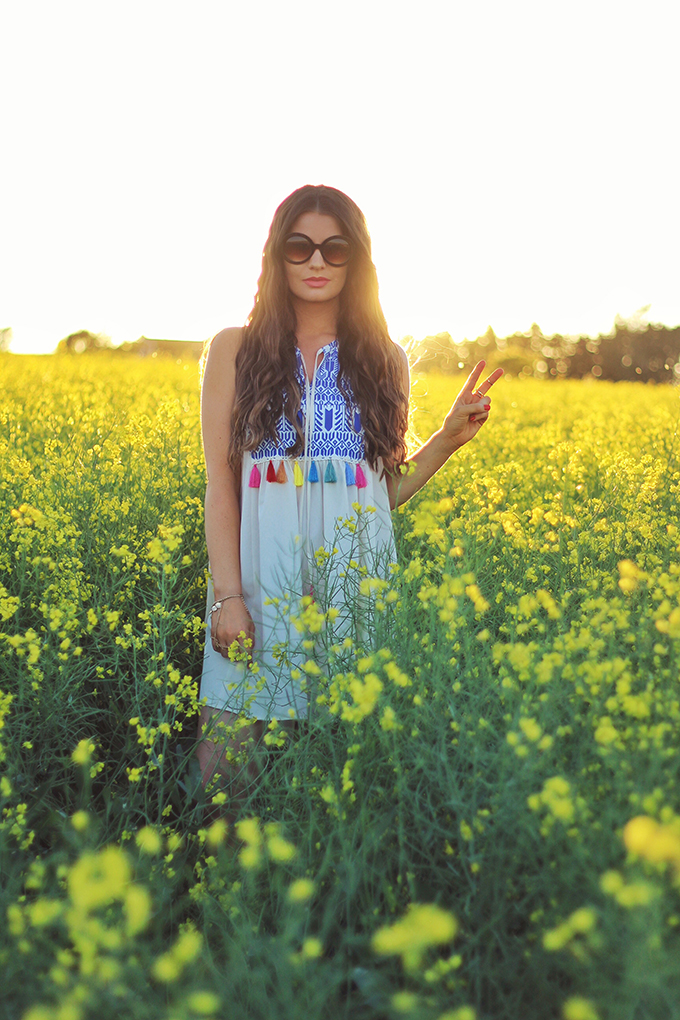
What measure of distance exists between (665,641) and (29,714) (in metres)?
1.63

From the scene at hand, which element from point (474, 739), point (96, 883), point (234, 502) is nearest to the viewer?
point (96, 883)

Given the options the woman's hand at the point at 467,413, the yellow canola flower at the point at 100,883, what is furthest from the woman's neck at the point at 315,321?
the yellow canola flower at the point at 100,883

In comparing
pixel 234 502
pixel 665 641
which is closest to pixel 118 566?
pixel 234 502

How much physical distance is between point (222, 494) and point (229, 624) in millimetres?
461

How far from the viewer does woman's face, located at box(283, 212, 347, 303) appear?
263 cm

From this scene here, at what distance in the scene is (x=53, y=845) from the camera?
1.83 metres

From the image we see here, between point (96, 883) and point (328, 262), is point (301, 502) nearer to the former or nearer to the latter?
point (328, 262)

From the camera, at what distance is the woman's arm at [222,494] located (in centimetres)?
249

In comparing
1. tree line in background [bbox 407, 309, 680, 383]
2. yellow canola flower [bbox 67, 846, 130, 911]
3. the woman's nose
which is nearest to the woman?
the woman's nose

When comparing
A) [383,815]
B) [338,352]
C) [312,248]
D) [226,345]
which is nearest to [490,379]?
[338,352]

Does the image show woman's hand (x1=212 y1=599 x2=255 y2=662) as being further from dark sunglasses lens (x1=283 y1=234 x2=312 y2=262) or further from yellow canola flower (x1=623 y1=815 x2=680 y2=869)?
yellow canola flower (x1=623 y1=815 x2=680 y2=869)

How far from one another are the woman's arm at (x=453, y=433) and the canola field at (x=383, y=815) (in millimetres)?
355

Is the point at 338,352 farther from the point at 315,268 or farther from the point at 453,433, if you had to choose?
the point at 453,433

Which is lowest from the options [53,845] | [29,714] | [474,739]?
[53,845]
